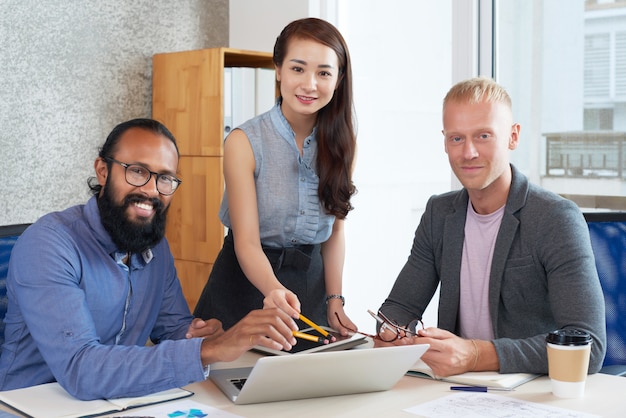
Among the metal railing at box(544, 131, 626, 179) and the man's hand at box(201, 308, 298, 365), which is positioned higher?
the metal railing at box(544, 131, 626, 179)

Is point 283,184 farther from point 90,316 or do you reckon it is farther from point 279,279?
point 90,316

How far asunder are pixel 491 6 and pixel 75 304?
246 cm

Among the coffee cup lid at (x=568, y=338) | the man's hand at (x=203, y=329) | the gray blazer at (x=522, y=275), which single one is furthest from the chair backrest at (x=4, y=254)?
the coffee cup lid at (x=568, y=338)

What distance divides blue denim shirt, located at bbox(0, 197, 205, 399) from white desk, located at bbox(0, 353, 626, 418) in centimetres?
10

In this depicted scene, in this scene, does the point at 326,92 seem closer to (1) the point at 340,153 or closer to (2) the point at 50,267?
(1) the point at 340,153

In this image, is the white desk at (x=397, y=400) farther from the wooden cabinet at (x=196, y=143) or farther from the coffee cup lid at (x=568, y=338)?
the wooden cabinet at (x=196, y=143)

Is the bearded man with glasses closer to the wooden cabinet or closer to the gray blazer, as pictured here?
the gray blazer

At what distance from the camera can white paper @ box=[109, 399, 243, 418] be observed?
144 cm

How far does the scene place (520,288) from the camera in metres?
1.95

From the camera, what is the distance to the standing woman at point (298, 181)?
2328 mm

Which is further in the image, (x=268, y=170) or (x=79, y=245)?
(x=268, y=170)

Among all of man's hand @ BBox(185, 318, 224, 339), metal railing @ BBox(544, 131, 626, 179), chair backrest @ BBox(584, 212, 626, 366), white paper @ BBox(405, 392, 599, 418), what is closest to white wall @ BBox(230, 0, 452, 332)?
metal railing @ BBox(544, 131, 626, 179)

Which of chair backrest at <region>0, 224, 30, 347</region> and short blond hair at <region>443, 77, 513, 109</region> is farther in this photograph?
short blond hair at <region>443, 77, 513, 109</region>

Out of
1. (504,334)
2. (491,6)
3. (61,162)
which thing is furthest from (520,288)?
(61,162)
